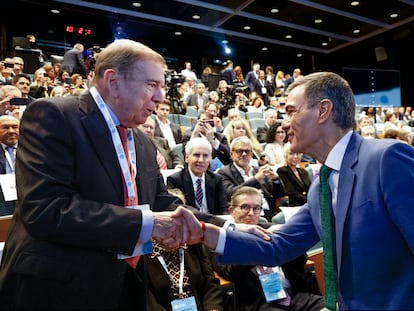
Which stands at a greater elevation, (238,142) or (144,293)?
(238,142)

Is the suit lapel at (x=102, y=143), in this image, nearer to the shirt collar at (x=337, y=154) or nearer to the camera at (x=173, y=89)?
the shirt collar at (x=337, y=154)

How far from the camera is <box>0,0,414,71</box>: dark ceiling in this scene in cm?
1238

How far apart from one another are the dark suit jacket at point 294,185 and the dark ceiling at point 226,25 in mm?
8465

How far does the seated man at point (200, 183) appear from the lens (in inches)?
154

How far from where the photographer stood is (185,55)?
16562 millimetres

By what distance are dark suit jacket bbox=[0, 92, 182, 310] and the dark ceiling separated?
11265 millimetres

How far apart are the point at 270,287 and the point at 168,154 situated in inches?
106

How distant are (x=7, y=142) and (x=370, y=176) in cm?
376

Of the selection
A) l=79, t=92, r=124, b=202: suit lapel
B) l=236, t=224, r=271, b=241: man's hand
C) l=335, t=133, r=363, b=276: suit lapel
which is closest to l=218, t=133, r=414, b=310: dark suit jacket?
l=335, t=133, r=363, b=276: suit lapel

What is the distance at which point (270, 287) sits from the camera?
9.32 feet

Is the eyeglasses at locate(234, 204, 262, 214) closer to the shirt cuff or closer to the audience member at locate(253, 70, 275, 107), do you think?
the shirt cuff

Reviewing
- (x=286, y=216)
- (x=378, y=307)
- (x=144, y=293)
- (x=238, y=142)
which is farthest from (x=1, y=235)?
(x=238, y=142)

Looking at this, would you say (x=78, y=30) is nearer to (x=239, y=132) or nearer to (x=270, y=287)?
(x=239, y=132)

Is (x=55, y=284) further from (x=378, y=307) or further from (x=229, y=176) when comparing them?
(x=229, y=176)
